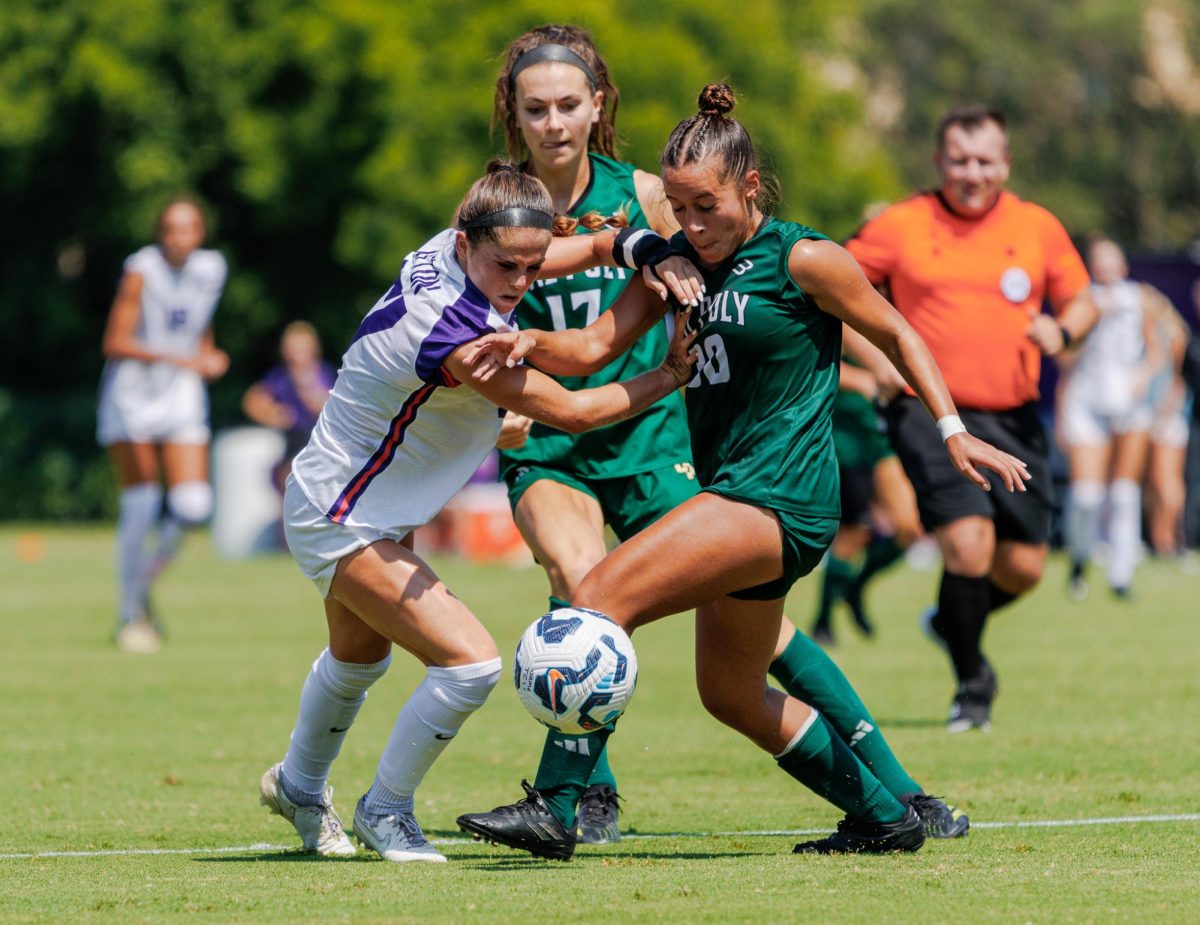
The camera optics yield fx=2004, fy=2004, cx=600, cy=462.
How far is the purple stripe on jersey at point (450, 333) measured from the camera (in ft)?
17.6

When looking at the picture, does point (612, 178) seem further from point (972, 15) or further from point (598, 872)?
point (972, 15)

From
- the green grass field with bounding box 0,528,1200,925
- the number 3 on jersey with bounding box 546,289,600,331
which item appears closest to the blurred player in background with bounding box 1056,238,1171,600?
the green grass field with bounding box 0,528,1200,925

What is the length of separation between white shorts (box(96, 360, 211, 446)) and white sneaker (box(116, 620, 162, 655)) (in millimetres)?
1135

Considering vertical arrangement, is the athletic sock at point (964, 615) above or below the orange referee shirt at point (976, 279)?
below

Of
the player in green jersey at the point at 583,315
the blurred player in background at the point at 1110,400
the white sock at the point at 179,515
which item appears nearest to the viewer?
the player in green jersey at the point at 583,315

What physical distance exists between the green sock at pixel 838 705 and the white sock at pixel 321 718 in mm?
1213

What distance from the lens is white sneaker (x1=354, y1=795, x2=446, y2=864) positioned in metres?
5.65

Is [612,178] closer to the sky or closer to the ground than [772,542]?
closer to the sky

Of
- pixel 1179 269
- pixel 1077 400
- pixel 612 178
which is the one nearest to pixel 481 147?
pixel 1179 269

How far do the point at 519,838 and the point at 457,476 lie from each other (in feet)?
3.39

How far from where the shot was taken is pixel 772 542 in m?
5.42

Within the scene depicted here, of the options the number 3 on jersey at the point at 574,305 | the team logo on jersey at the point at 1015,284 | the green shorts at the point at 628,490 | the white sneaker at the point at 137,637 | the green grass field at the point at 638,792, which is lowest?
the white sneaker at the point at 137,637

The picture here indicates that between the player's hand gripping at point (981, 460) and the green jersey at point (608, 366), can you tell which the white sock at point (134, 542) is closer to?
the green jersey at point (608, 366)

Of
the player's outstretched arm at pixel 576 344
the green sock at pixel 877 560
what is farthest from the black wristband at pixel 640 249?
the green sock at pixel 877 560
